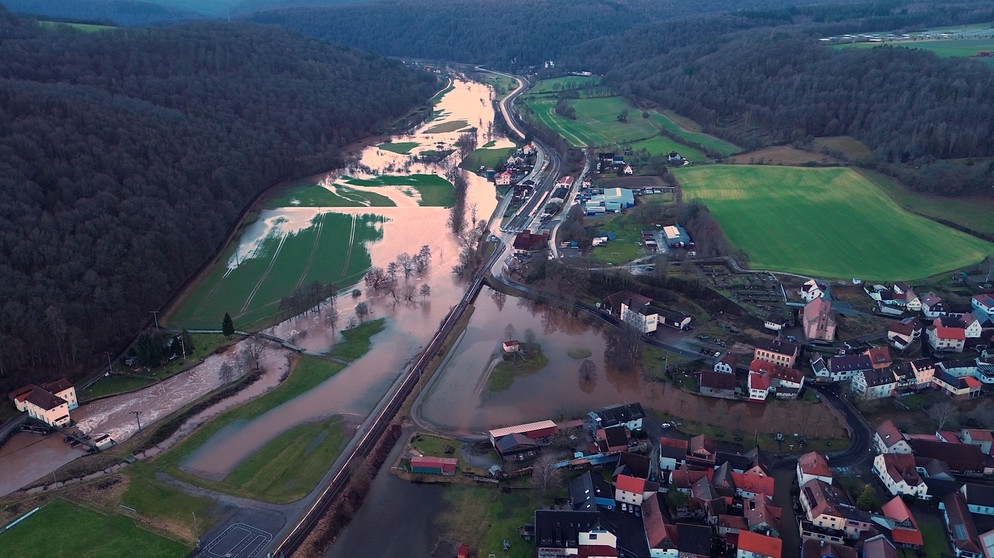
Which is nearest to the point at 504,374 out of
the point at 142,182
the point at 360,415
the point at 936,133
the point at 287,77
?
the point at 360,415

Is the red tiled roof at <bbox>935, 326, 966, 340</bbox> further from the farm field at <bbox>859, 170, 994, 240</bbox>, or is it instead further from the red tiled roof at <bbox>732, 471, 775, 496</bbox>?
the farm field at <bbox>859, 170, 994, 240</bbox>

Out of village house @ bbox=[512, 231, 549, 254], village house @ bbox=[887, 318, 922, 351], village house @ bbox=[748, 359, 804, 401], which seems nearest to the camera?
village house @ bbox=[748, 359, 804, 401]

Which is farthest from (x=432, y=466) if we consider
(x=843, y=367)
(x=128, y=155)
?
(x=128, y=155)

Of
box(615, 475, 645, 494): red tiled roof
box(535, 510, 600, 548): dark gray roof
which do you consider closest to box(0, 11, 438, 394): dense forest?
box(535, 510, 600, 548): dark gray roof

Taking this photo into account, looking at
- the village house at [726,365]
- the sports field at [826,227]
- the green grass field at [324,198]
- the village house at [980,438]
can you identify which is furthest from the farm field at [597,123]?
the village house at [980,438]

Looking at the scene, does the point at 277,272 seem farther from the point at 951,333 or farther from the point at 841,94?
the point at 841,94
